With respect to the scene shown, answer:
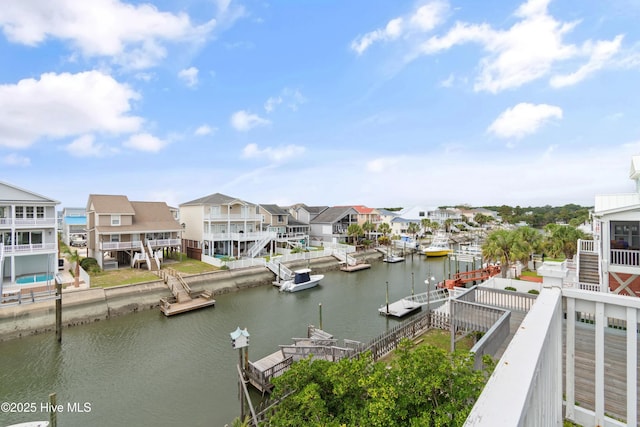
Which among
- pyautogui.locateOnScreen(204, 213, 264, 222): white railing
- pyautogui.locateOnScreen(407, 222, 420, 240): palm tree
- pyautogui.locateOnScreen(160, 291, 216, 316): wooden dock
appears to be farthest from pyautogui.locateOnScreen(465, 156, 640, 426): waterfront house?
pyautogui.locateOnScreen(407, 222, 420, 240): palm tree

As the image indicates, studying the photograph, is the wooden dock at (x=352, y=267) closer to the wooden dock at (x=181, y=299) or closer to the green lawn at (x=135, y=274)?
the green lawn at (x=135, y=274)

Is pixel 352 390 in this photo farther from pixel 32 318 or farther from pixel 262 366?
pixel 32 318

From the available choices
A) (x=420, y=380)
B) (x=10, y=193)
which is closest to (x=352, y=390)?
(x=420, y=380)

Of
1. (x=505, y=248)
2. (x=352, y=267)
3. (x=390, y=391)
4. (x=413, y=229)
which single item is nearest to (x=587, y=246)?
(x=505, y=248)

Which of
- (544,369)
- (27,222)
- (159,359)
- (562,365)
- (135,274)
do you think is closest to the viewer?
(544,369)

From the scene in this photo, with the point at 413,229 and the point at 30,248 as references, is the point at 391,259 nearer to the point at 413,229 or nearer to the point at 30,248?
the point at 413,229

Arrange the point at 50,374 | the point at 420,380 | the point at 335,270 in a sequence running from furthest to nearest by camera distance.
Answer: the point at 335,270
the point at 50,374
the point at 420,380
